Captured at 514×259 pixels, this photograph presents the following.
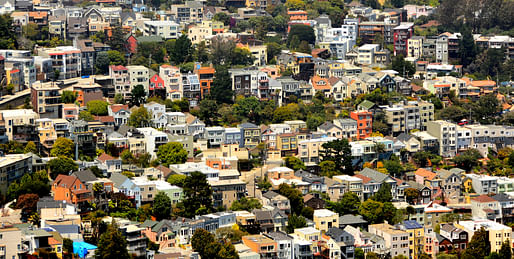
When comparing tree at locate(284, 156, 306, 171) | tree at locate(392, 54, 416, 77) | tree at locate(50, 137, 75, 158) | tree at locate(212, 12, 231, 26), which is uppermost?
tree at locate(212, 12, 231, 26)

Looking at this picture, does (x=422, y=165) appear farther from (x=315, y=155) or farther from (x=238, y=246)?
(x=238, y=246)

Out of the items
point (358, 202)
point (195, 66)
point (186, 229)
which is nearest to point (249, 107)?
point (195, 66)

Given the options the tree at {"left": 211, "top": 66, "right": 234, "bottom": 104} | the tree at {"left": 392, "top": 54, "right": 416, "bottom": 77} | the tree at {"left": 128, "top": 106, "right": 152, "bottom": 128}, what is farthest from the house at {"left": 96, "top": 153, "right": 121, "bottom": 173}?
the tree at {"left": 392, "top": 54, "right": 416, "bottom": 77}

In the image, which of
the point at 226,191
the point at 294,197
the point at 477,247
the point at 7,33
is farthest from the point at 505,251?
the point at 7,33

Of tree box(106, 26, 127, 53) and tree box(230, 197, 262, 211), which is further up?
→ tree box(106, 26, 127, 53)

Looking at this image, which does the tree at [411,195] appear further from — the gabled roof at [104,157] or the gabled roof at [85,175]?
the gabled roof at [85,175]

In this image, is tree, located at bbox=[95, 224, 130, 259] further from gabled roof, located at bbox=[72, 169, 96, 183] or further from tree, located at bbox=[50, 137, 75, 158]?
tree, located at bbox=[50, 137, 75, 158]

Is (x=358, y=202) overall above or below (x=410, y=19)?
below
